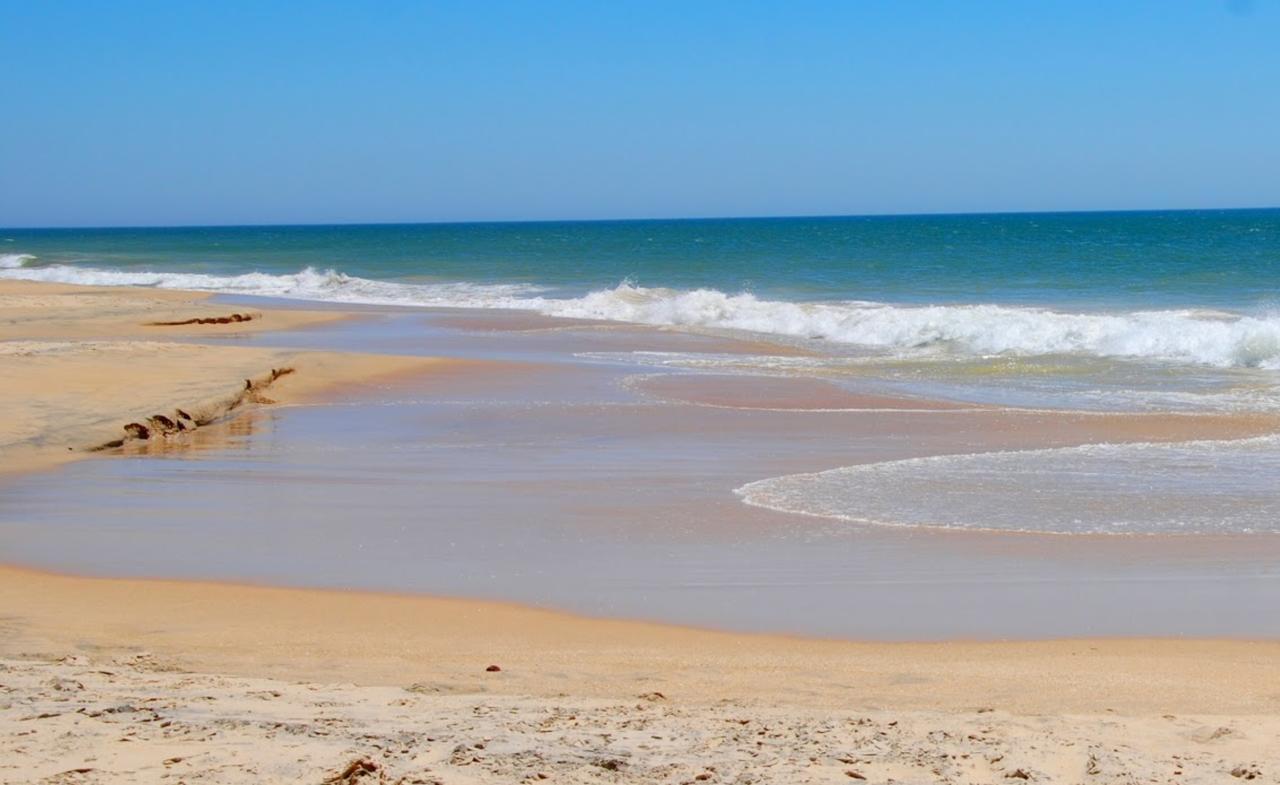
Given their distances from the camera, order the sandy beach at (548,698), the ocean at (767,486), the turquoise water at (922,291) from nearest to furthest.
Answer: the sandy beach at (548,698) → the ocean at (767,486) → the turquoise water at (922,291)

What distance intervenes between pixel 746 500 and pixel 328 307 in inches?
1168

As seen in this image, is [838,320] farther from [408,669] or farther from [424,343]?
[408,669]

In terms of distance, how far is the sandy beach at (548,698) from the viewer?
462 cm

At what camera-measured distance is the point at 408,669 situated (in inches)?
245

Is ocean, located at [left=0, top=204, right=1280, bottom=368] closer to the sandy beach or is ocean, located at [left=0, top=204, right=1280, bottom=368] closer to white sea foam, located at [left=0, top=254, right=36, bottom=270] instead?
white sea foam, located at [left=0, top=254, right=36, bottom=270]

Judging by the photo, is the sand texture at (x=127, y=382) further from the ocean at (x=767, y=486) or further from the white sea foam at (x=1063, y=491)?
the white sea foam at (x=1063, y=491)

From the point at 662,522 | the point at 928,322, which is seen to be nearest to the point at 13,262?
the point at 928,322

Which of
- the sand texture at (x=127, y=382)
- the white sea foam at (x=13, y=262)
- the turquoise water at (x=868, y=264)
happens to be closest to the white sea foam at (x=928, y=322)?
the turquoise water at (x=868, y=264)

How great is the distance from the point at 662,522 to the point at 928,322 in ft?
62.5

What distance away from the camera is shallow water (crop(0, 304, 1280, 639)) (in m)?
7.60

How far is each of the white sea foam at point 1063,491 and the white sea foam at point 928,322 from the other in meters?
10.1

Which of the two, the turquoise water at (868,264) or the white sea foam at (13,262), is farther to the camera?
the white sea foam at (13,262)

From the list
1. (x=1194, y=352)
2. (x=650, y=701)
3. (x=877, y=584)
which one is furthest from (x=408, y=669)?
(x=1194, y=352)

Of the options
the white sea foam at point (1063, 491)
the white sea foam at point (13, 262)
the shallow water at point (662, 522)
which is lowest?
the shallow water at point (662, 522)
